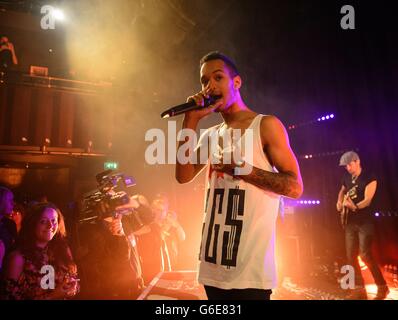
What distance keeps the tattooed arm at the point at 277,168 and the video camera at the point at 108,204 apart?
358cm

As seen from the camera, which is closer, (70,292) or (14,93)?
(70,292)

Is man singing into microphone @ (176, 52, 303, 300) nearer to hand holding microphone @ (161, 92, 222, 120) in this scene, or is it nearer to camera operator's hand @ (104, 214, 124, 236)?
hand holding microphone @ (161, 92, 222, 120)

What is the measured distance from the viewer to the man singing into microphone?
1345 millimetres

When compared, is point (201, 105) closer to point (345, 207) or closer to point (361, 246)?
point (361, 246)

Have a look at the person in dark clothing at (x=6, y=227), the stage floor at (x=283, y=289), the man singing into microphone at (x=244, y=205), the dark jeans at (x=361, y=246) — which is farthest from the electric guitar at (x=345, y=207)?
the person in dark clothing at (x=6, y=227)

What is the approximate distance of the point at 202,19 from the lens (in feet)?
19.0

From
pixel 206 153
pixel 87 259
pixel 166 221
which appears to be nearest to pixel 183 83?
pixel 166 221

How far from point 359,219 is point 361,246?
1.30ft

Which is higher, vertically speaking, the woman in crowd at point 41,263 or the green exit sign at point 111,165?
→ the green exit sign at point 111,165

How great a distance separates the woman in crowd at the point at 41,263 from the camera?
3.13m

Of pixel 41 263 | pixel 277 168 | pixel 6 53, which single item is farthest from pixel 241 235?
pixel 6 53

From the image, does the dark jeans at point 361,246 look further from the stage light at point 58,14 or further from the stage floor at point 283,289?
the stage light at point 58,14

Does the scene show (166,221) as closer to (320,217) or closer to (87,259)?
(87,259)
